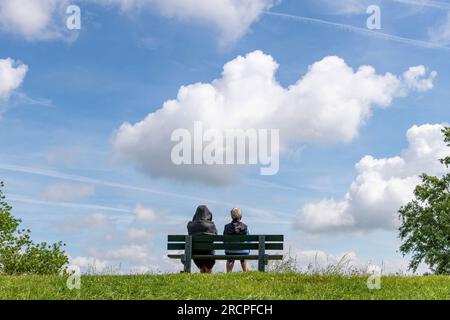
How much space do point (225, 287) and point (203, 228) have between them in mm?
4949

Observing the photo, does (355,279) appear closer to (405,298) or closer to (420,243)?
(405,298)

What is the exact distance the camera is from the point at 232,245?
17.4 metres

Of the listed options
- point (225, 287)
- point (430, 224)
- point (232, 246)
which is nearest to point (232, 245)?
point (232, 246)

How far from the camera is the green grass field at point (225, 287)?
12.2 m

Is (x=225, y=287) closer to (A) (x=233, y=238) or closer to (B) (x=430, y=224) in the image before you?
(A) (x=233, y=238)

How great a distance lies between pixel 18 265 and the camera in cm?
2764

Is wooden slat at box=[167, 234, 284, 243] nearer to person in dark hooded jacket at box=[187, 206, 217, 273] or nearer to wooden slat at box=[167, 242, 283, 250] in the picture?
wooden slat at box=[167, 242, 283, 250]

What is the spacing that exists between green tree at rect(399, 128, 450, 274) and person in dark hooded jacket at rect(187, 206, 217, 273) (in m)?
23.5

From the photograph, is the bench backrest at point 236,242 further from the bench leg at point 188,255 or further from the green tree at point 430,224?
the green tree at point 430,224

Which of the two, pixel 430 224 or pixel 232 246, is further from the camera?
pixel 430 224

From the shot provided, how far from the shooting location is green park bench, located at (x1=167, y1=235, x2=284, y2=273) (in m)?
17.3

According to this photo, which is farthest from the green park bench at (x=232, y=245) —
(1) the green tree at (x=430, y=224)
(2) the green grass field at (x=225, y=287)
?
(1) the green tree at (x=430, y=224)

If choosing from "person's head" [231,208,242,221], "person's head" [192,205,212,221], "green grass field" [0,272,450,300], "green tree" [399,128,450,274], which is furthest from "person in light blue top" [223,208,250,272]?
"green tree" [399,128,450,274]
